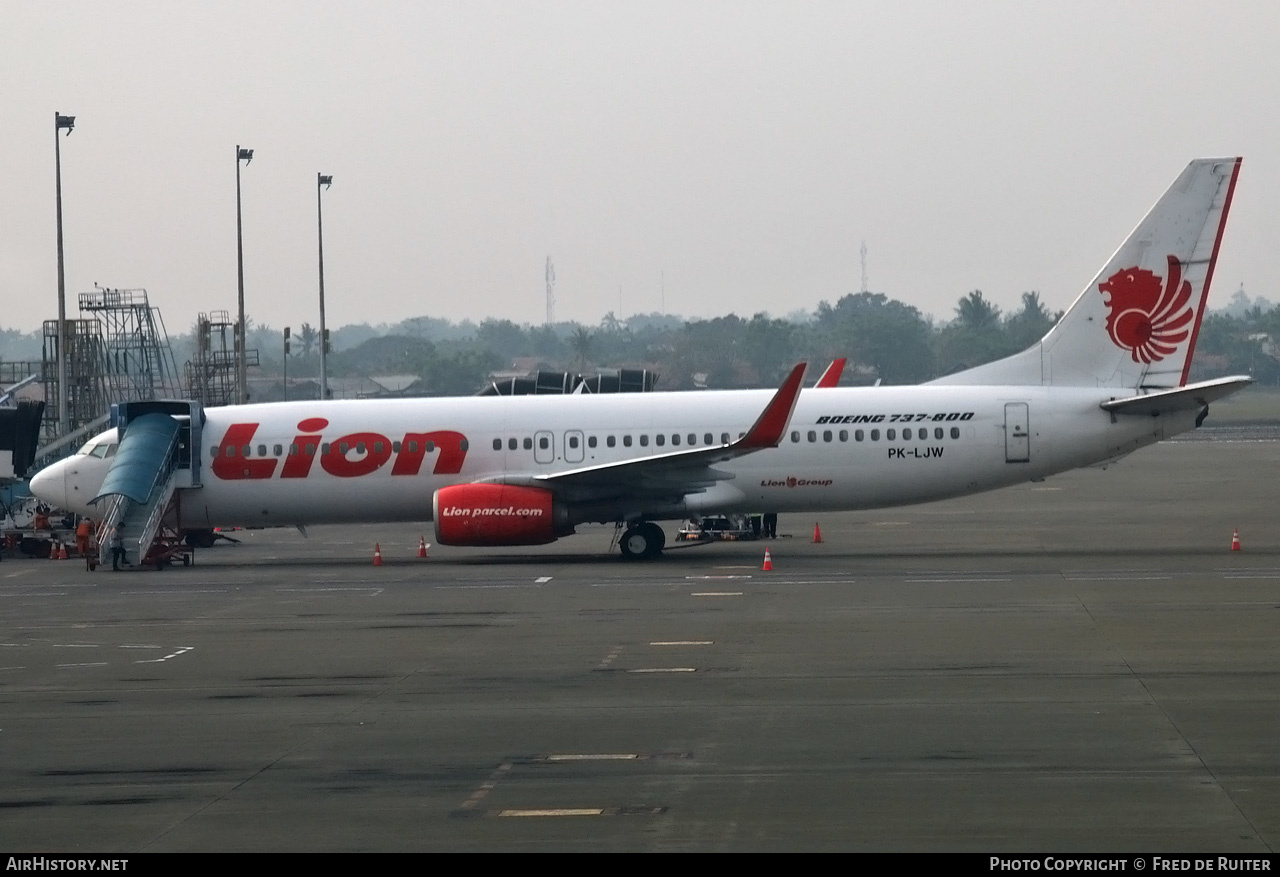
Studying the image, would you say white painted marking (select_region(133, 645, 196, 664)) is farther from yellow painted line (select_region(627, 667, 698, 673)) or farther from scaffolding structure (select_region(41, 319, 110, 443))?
scaffolding structure (select_region(41, 319, 110, 443))

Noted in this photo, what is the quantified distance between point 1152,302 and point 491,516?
14103mm

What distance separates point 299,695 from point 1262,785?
989cm

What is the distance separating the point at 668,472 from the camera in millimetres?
30906

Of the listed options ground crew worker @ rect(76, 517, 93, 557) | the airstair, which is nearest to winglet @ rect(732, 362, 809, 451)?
the airstair

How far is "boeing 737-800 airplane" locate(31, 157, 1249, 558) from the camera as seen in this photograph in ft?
101

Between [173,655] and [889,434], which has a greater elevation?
[889,434]

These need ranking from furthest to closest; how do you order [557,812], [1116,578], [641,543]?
[641,543], [1116,578], [557,812]

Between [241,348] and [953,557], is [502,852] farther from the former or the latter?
[241,348]

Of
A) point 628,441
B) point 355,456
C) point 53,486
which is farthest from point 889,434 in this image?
point 53,486

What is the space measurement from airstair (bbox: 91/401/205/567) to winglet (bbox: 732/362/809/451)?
39.6 ft

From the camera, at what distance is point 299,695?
1683 centimetres

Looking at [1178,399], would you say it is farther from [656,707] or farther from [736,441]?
[656,707]

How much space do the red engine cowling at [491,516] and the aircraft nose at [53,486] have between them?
8.83m

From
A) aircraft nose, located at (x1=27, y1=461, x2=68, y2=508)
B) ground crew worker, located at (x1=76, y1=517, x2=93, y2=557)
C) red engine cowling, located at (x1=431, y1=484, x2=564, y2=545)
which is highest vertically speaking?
aircraft nose, located at (x1=27, y1=461, x2=68, y2=508)
